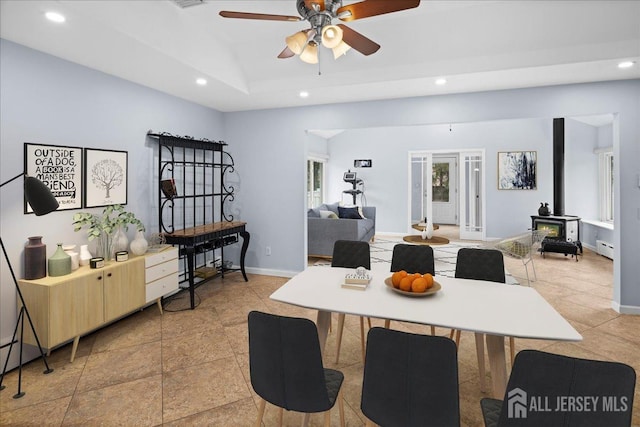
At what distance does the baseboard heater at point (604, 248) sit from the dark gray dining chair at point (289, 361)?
6.64m

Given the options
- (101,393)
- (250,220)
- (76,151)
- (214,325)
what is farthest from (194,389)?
(250,220)

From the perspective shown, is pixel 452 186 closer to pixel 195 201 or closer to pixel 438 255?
pixel 438 255

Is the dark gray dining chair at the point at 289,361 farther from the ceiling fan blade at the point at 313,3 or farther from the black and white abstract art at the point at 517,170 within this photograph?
the black and white abstract art at the point at 517,170

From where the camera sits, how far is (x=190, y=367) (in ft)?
8.85

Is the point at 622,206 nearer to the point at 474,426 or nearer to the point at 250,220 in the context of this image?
the point at 474,426

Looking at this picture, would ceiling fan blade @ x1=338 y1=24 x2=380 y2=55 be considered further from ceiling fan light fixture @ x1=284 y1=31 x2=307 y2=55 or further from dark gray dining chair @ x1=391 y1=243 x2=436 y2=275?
dark gray dining chair @ x1=391 y1=243 x2=436 y2=275

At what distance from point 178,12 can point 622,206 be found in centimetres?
486

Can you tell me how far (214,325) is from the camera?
3.47m

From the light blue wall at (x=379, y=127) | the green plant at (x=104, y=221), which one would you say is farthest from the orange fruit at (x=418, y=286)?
the light blue wall at (x=379, y=127)

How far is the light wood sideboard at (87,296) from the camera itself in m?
2.59

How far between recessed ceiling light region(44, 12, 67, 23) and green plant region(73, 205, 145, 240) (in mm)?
1534

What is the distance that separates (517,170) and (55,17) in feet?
27.4

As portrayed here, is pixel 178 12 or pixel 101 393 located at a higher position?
pixel 178 12

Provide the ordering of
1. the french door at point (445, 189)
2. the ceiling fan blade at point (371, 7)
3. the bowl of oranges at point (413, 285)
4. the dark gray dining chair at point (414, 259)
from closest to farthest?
the ceiling fan blade at point (371, 7)
the bowl of oranges at point (413, 285)
the dark gray dining chair at point (414, 259)
the french door at point (445, 189)
